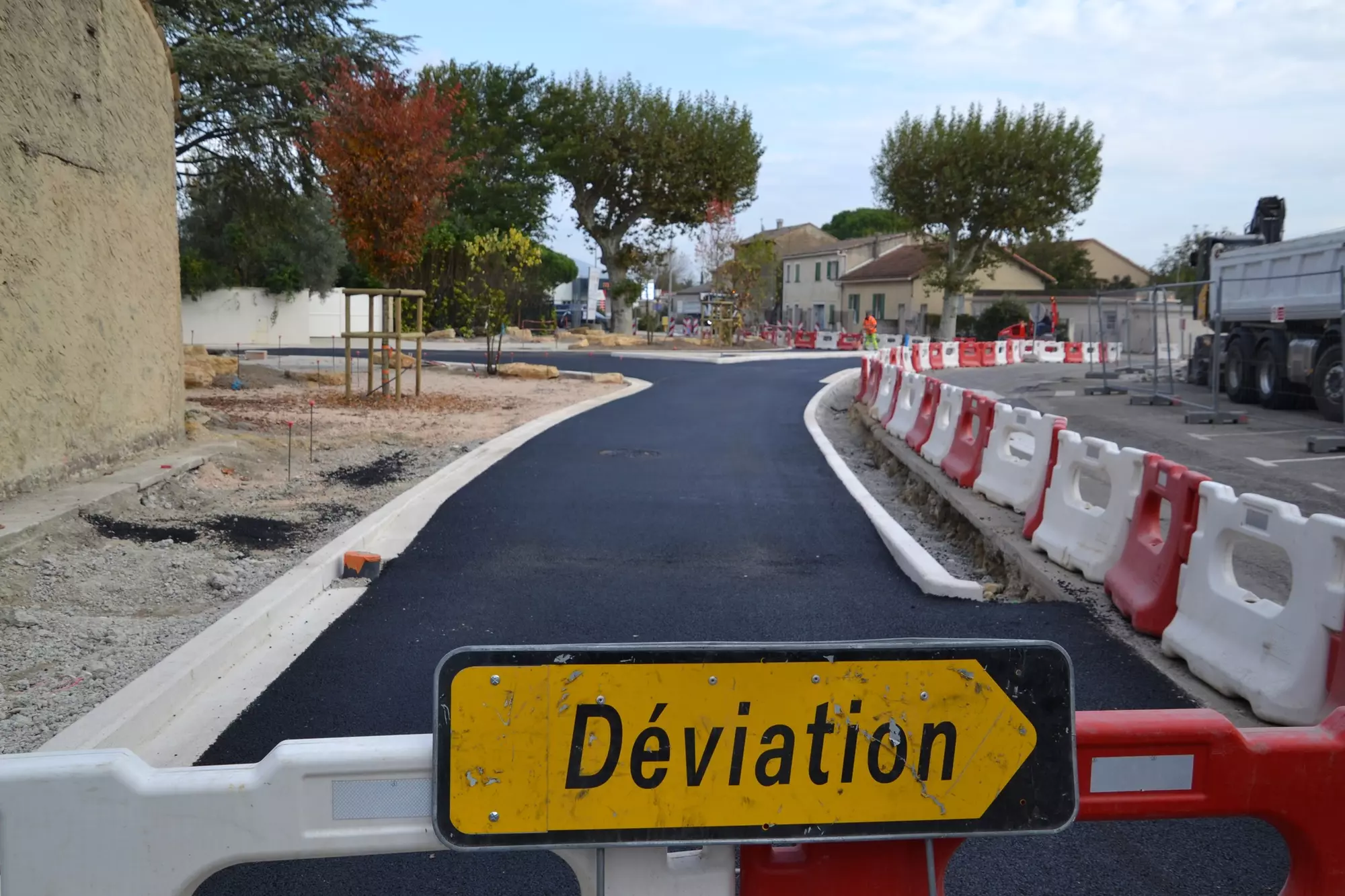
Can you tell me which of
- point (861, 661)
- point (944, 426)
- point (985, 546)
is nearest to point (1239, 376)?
point (944, 426)

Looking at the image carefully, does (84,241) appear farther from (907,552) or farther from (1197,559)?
(1197,559)

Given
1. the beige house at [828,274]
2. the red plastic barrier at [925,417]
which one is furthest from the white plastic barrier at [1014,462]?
the beige house at [828,274]

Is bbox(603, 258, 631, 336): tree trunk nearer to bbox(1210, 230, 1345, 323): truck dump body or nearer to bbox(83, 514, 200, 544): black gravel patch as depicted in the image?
bbox(1210, 230, 1345, 323): truck dump body

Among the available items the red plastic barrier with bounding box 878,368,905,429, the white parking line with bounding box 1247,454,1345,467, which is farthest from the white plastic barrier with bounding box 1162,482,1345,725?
the red plastic barrier with bounding box 878,368,905,429

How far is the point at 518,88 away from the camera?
51.2 m

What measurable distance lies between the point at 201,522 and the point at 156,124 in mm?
4391

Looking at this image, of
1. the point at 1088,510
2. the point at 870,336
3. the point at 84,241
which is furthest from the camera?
the point at 870,336

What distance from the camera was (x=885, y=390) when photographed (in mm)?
17078

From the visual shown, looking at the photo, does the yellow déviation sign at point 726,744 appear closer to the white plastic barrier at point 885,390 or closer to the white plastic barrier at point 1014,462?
the white plastic barrier at point 1014,462

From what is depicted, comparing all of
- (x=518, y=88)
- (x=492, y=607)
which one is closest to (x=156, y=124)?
(x=492, y=607)

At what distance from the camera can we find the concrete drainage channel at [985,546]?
19.2ft

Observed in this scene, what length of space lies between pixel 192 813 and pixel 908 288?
63836 millimetres

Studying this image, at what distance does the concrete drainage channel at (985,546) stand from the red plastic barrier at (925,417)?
15cm

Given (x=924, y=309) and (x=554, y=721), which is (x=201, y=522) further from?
(x=924, y=309)
